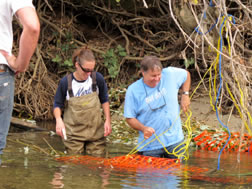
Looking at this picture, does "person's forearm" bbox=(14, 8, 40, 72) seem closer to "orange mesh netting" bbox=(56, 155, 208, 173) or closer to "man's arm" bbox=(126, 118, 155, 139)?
"man's arm" bbox=(126, 118, 155, 139)

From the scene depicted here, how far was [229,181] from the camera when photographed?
5133 mm

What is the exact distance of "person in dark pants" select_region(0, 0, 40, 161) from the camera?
2.98m

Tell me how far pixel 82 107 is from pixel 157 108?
1391 millimetres

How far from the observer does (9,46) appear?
10.7 ft

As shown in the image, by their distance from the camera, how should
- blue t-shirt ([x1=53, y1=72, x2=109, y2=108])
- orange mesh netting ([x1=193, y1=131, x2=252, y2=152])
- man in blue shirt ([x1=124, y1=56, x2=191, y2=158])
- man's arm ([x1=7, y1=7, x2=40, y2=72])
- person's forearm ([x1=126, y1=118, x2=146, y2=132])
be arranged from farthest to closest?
orange mesh netting ([x1=193, y1=131, x2=252, y2=152]) < blue t-shirt ([x1=53, y1=72, x2=109, y2=108]) < man in blue shirt ([x1=124, y1=56, x2=191, y2=158]) < person's forearm ([x1=126, y1=118, x2=146, y2=132]) < man's arm ([x1=7, y1=7, x2=40, y2=72])

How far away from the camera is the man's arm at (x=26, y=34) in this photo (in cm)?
296

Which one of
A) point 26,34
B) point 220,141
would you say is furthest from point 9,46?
point 220,141

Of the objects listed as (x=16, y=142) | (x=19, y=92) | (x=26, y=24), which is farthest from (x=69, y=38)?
(x=26, y=24)

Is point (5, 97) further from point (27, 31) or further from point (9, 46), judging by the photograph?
point (27, 31)

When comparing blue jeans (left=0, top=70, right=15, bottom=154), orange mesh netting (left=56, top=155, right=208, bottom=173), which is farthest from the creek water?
blue jeans (left=0, top=70, right=15, bottom=154)

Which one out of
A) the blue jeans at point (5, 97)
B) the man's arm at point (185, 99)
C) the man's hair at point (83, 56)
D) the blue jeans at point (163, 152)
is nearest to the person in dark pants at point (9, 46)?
the blue jeans at point (5, 97)

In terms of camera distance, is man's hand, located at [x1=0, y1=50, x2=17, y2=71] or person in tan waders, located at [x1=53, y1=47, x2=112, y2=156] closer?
man's hand, located at [x1=0, y1=50, x2=17, y2=71]

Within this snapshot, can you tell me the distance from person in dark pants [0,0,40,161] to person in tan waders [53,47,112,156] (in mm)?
3439

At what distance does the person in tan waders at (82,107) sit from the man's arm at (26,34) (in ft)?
11.6
